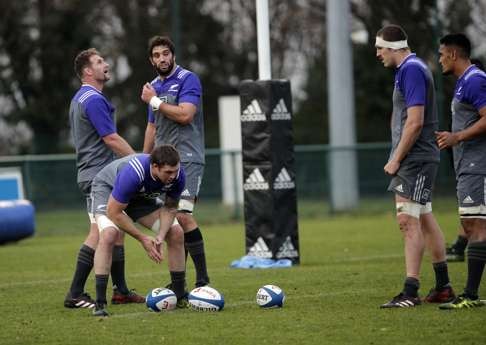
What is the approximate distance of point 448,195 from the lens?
24.8 meters

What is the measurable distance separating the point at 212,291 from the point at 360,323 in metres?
1.51

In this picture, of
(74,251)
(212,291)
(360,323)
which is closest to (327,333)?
(360,323)

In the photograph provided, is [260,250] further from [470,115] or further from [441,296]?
[470,115]

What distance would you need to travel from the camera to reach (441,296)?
30.0 ft

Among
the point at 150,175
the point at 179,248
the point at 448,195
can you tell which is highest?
the point at 150,175

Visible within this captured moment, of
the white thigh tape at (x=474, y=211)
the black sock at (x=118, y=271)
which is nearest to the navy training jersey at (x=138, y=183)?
the black sock at (x=118, y=271)

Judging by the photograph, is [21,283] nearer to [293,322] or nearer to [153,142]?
[153,142]

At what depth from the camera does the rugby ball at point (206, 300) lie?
29.6ft

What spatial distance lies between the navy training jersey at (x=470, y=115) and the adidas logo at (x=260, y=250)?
13.9 ft

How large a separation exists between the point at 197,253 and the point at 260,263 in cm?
261

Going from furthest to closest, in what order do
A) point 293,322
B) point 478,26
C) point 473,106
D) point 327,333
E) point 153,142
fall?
point 478,26 < point 153,142 < point 473,106 < point 293,322 < point 327,333

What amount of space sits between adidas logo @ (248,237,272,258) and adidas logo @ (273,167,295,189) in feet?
2.19

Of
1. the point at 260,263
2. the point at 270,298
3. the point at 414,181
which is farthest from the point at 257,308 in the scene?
the point at 260,263

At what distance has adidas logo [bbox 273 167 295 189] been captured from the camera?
42.7 ft
